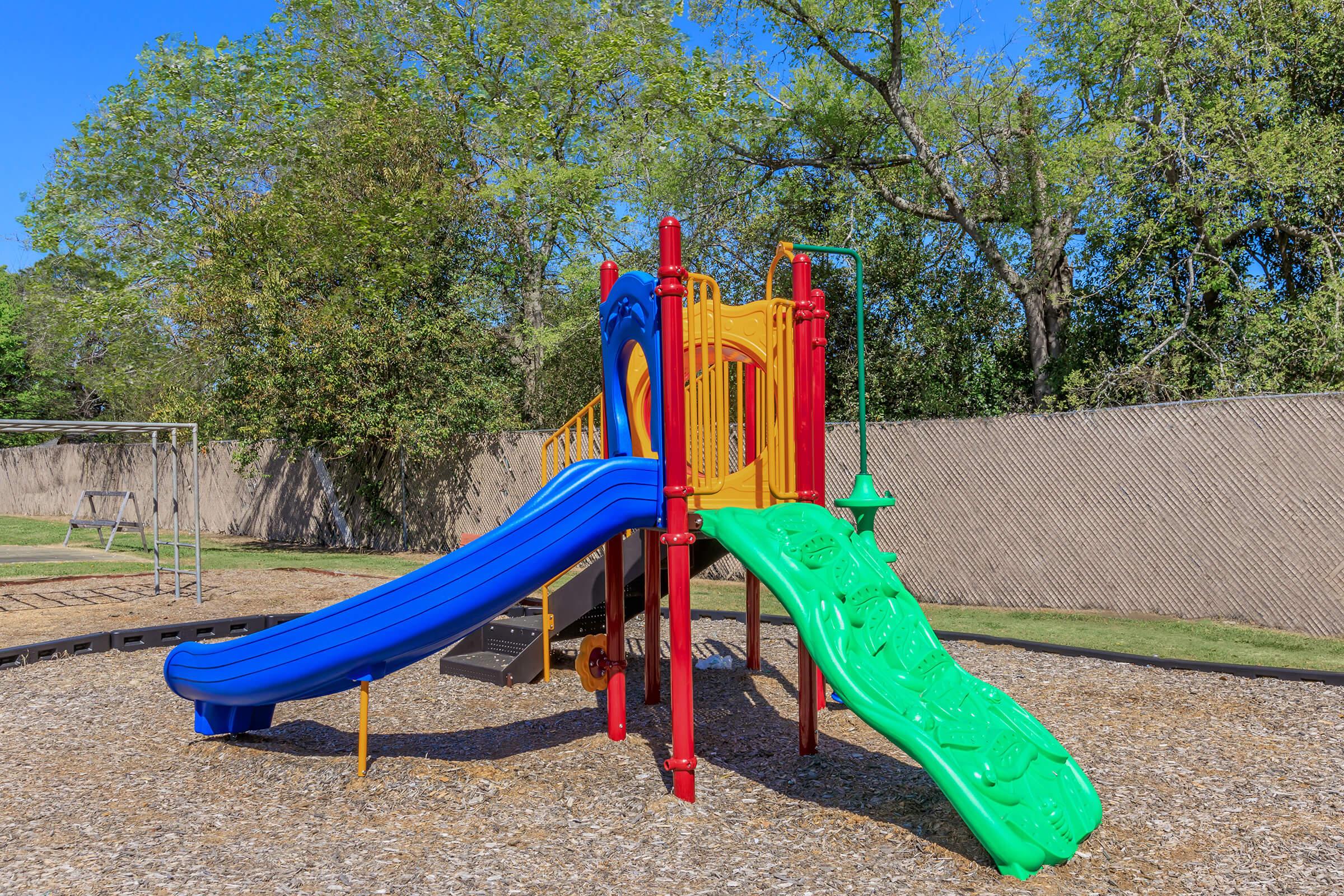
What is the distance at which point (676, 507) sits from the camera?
473cm

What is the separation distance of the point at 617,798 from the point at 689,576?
1.15m

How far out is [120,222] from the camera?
28422 millimetres

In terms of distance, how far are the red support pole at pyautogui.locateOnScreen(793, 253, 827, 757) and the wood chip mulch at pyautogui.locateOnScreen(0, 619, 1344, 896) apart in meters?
0.23

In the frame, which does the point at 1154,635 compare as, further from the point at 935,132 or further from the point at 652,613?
the point at 935,132

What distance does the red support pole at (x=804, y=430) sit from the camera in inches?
204

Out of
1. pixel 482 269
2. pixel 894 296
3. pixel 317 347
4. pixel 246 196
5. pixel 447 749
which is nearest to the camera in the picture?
pixel 447 749

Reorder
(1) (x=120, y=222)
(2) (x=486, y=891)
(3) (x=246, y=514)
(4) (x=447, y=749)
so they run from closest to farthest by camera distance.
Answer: (2) (x=486, y=891), (4) (x=447, y=749), (3) (x=246, y=514), (1) (x=120, y=222)

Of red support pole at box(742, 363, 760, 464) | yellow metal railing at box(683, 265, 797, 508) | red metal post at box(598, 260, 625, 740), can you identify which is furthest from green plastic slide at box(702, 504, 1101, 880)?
red metal post at box(598, 260, 625, 740)

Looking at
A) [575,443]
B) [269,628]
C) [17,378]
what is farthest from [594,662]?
[17,378]

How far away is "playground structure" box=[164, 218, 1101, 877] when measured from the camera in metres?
3.89

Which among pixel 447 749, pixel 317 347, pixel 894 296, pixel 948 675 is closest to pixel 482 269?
pixel 317 347

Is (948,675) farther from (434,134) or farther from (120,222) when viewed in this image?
(120,222)

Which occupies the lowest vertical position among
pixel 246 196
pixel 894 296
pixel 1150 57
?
pixel 894 296

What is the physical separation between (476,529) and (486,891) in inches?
522
